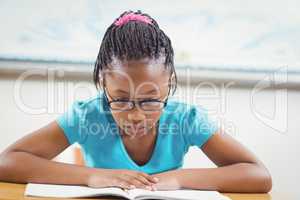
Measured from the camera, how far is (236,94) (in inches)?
Result: 58.2

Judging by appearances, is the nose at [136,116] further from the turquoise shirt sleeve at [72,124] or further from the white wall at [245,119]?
the white wall at [245,119]

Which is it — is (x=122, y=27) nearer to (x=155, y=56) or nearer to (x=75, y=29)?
(x=155, y=56)

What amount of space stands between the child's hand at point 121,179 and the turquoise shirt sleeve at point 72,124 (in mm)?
156

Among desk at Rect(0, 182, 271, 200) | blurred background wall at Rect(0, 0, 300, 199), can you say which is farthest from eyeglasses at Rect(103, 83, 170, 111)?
blurred background wall at Rect(0, 0, 300, 199)

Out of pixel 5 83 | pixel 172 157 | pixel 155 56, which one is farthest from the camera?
pixel 5 83

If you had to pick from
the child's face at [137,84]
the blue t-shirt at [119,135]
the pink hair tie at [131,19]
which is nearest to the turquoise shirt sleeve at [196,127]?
the blue t-shirt at [119,135]

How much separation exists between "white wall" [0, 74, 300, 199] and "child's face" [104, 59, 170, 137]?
464mm

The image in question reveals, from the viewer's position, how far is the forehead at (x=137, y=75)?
0.96 meters

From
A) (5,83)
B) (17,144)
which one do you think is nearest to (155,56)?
(17,144)

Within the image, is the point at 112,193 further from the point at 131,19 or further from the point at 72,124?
the point at 131,19

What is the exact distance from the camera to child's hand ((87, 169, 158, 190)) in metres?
0.93

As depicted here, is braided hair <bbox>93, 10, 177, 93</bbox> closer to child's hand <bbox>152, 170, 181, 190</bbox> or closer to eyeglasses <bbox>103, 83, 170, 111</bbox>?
eyeglasses <bbox>103, 83, 170, 111</bbox>

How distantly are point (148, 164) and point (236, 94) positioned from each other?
1.71 feet

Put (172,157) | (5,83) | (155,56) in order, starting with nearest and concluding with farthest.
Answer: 1. (155,56)
2. (172,157)
3. (5,83)
